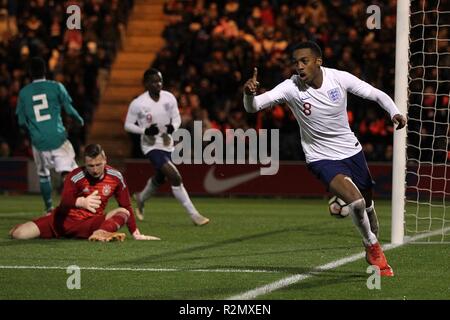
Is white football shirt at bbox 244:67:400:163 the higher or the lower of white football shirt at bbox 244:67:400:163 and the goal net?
the higher

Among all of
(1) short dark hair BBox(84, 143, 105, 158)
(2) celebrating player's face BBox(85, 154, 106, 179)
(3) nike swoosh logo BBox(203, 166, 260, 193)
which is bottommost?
(3) nike swoosh logo BBox(203, 166, 260, 193)

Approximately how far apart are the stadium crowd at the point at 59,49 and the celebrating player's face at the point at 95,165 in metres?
9.97

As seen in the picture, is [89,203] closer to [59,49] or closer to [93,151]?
[93,151]

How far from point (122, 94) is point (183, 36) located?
2.27m

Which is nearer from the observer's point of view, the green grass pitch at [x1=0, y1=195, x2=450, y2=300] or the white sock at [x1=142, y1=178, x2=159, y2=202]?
the green grass pitch at [x1=0, y1=195, x2=450, y2=300]

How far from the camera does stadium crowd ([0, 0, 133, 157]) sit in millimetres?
22234

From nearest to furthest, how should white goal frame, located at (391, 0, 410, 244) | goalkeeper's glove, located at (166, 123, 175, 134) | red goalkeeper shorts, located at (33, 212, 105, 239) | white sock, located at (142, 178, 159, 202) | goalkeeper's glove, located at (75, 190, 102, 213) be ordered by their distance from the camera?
goalkeeper's glove, located at (75, 190, 102, 213)
white goal frame, located at (391, 0, 410, 244)
red goalkeeper shorts, located at (33, 212, 105, 239)
goalkeeper's glove, located at (166, 123, 175, 134)
white sock, located at (142, 178, 159, 202)

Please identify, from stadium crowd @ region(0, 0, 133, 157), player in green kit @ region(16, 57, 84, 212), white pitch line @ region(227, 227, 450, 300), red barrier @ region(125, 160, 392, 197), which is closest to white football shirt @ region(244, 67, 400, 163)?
white pitch line @ region(227, 227, 450, 300)

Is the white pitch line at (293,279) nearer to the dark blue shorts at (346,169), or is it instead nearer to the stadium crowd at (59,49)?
the dark blue shorts at (346,169)

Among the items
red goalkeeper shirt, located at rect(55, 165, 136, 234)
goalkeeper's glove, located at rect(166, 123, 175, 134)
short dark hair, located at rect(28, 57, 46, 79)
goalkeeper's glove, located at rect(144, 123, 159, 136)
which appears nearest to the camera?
red goalkeeper shirt, located at rect(55, 165, 136, 234)

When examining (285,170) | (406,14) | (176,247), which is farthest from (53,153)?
(285,170)

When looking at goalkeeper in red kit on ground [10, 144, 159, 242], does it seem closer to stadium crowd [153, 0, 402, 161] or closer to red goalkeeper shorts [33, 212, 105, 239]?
red goalkeeper shorts [33, 212, 105, 239]

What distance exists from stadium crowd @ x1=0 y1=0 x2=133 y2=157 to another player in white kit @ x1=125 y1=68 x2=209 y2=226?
762cm

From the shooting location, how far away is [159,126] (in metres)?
14.2
